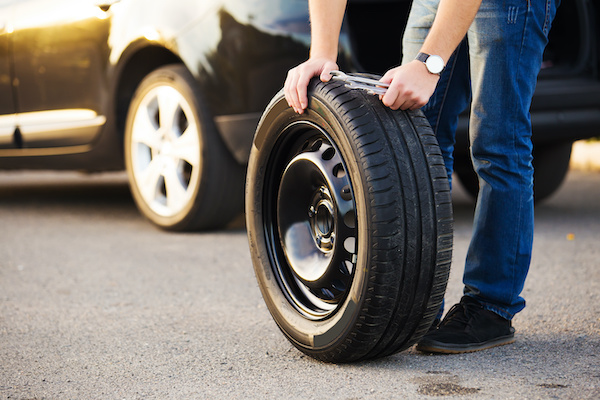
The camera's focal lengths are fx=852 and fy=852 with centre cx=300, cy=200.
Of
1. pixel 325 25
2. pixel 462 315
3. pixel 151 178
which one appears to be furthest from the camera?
pixel 151 178

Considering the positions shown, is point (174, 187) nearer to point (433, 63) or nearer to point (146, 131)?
point (146, 131)

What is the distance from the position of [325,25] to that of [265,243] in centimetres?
64

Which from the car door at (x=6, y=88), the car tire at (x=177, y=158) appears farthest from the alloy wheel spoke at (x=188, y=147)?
the car door at (x=6, y=88)

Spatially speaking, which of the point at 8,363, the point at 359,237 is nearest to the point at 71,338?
the point at 8,363

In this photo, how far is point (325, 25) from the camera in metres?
2.28

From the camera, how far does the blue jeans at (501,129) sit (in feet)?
7.39

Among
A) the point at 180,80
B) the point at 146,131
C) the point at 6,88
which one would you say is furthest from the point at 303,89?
the point at 6,88

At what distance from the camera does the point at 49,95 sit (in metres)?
4.55

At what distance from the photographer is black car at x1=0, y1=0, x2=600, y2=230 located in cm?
376

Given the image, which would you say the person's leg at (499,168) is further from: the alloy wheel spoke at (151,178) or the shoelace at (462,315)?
the alloy wheel spoke at (151,178)

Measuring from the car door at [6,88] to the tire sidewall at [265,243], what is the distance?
2.70 meters

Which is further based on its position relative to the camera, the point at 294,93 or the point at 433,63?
the point at 294,93

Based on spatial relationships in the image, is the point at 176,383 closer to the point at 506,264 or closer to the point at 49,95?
the point at 506,264

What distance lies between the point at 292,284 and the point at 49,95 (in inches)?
104
